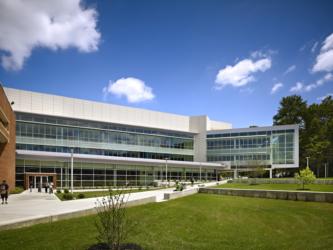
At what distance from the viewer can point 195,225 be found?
45.1 ft

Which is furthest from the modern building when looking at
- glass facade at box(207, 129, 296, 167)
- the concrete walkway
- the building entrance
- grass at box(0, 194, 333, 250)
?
grass at box(0, 194, 333, 250)

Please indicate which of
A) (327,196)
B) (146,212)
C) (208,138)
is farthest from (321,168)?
(146,212)

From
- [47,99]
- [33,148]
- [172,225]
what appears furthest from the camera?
[47,99]

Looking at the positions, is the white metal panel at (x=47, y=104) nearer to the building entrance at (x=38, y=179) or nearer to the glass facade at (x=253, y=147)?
the building entrance at (x=38, y=179)

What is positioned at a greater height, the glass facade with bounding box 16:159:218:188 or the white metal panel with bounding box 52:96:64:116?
the white metal panel with bounding box 52:96:64:116

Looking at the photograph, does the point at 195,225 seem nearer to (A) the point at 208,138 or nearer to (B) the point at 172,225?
(B) the point at 172,225

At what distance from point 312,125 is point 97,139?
5375cm

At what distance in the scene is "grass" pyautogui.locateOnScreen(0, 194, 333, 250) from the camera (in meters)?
10.5

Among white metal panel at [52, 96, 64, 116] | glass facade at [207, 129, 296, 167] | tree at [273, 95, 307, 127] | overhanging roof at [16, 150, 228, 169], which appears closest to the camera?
overhanging roof at [16, 150, 228, 169]

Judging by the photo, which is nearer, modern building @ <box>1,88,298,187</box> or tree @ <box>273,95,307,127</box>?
modern building @ <box>1,88,298,187</box>

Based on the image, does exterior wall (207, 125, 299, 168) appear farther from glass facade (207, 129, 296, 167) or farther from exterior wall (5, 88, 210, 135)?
exterior wall (5, 88, 210, 135)

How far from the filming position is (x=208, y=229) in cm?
1310

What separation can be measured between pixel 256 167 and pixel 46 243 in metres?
49.8

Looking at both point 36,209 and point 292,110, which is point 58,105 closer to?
point 36,209
